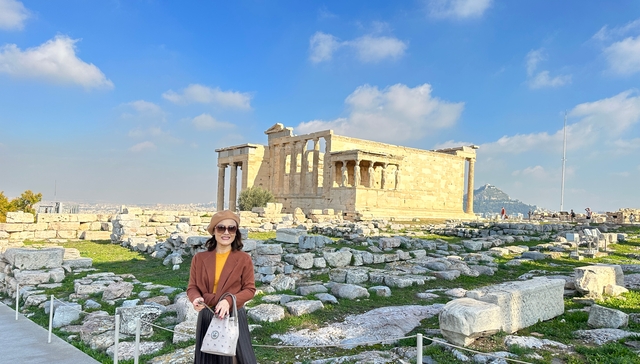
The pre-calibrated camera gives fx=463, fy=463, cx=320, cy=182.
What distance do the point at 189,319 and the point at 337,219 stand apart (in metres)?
21.6

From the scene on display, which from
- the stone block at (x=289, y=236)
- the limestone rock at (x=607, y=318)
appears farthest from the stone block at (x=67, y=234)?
the limestone rock at (x=607, y=318)

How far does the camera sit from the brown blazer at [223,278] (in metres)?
3.45

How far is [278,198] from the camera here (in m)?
38.1

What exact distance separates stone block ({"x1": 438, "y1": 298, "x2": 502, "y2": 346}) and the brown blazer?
2576 millimetres

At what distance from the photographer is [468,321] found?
499cm

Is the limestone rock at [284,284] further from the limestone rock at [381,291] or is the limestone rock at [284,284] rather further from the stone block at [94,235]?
the stone block at [94,235]

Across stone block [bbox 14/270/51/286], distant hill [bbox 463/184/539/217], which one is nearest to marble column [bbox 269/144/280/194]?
stone block [bbox 14/270/51/286]

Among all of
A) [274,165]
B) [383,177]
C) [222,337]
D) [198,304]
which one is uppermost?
[274,165]

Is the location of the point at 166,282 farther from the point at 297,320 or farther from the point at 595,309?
the point at 595,309

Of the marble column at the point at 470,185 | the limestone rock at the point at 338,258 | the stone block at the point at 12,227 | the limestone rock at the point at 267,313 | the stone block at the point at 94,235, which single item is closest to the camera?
the limestone rock at the point at 267,313

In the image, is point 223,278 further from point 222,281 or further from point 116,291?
point 116,291

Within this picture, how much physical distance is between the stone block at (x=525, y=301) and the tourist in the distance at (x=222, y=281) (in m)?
3.45

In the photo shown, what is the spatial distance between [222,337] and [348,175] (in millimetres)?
34812

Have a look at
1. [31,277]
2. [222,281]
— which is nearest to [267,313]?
[222,281]
